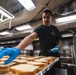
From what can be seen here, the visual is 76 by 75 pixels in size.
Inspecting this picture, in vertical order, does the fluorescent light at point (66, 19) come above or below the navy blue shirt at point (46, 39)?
above

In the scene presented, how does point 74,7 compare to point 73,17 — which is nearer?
point 74,7

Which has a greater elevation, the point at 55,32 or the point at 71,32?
the point at 71,32

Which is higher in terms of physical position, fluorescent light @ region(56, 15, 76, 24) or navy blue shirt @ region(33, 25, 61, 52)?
fluorescent light @ region(56, 15, 76, 24)

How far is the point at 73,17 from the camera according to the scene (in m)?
3.93

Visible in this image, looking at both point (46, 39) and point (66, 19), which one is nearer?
point (46, 39)

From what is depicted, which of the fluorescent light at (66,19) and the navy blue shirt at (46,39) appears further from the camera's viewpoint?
the fluorescent light at (66,19)

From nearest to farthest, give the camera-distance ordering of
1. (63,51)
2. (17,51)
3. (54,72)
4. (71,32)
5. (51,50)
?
(17,51) → (54,72) → (51,50) → (71,32) → (63,51)

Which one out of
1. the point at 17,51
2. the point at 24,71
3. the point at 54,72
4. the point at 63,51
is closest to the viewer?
the point at 24,71

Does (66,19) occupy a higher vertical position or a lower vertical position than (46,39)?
higher

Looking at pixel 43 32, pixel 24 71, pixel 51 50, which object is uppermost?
pixel 43 32

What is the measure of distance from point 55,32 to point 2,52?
1450 millimetres

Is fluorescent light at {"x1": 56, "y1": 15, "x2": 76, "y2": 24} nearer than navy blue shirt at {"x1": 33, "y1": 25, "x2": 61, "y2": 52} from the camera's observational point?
No

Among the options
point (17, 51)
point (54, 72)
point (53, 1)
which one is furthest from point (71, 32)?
point (17, 51)

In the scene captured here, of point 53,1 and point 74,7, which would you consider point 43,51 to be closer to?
point 53,1
